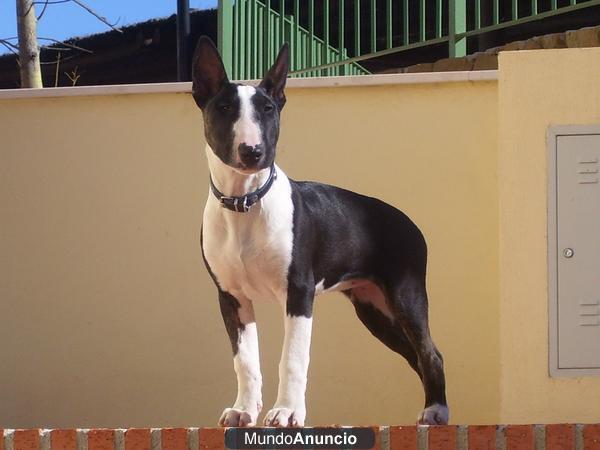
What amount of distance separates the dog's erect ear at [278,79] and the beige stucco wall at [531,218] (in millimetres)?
1036

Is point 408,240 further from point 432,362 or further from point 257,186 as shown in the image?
point 257,186

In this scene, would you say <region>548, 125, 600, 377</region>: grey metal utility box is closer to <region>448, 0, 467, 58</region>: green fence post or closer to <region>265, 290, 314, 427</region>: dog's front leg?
<region>265, 290, 314, 427</region>: dog's front leg

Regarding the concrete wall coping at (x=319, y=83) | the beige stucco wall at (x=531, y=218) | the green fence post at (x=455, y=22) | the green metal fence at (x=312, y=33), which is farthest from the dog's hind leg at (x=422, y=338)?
the green fence post at (x=455, y=22)

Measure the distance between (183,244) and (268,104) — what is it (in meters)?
1.75

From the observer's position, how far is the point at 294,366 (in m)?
6.09

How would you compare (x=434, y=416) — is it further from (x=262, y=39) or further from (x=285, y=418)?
(x=262, y=39)

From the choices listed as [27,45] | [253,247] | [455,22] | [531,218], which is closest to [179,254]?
[253,247]

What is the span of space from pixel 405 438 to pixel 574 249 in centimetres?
130

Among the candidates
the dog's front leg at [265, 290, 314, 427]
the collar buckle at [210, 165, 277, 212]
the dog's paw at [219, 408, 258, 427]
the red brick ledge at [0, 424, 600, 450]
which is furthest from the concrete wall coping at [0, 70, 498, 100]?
the red brick ledge at [0, 424, 600, 450]

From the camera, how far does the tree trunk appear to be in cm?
1132

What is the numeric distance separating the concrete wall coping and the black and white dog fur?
1289 mm

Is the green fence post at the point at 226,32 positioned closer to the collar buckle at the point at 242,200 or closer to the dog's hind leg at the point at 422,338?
the dog's hind leg at the point at 422,338

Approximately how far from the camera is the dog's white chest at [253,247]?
6141 mm

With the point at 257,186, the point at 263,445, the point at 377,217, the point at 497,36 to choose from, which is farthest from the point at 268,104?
the point at 497,36
